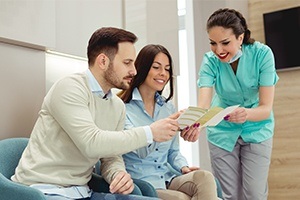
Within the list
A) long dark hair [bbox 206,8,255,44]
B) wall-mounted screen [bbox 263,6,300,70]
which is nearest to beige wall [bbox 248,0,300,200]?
wall-mounted screen [bbox 263,6,300,70]

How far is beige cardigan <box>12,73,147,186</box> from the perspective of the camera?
4.85 ft

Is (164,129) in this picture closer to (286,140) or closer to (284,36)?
(286,140)

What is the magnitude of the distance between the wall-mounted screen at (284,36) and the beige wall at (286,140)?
0.10m

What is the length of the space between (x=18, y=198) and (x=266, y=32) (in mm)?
3492

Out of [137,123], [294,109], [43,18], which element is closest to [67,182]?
[137,123]

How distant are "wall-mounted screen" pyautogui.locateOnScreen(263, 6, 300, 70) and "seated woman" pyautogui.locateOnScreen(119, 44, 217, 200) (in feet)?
7.37

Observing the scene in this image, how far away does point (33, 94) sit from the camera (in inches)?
85.2

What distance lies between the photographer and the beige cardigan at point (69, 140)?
148 centimetres

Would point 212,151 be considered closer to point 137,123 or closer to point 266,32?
point 137,123

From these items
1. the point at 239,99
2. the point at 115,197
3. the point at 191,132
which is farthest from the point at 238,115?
the point at 115,197

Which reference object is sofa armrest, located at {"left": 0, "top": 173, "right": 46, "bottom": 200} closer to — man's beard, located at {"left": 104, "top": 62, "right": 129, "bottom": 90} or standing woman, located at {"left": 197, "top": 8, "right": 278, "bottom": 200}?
man's beard, located at {"left": 104, "top": 62, "right": 129, "bottom": 90}

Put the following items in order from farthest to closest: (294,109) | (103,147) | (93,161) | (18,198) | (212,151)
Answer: (294,109) → (212,151) → (93,161) → (103,147) → (18,198)

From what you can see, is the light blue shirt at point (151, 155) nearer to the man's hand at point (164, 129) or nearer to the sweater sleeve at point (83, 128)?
the man's hand at point (164, 129)

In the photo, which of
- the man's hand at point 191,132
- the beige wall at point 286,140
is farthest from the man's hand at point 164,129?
the beige wall at point 286,140
